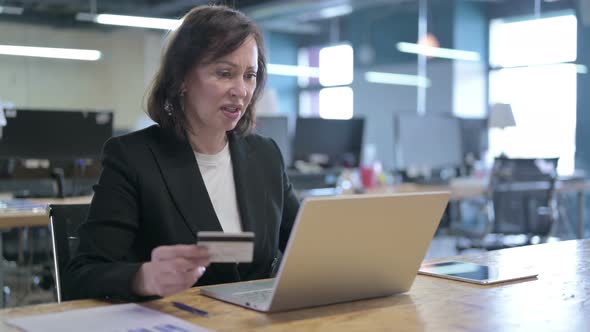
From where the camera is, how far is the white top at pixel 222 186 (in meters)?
1.56

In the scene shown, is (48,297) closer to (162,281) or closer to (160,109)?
(160,109)

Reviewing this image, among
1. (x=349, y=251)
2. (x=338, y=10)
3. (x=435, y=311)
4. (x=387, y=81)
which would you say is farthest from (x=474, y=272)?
(x=387, y=81)

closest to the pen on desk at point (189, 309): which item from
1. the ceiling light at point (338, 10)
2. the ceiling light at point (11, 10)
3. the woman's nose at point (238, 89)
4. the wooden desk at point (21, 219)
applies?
the woman's nose at point (238, 89)

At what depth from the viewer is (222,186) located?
1.60m

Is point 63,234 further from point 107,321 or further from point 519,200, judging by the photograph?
point 519,200

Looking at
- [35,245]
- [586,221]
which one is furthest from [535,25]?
[35,245]

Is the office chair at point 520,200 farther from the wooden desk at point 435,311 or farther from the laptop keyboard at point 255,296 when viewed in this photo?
the laptop keyboard at point 255,296

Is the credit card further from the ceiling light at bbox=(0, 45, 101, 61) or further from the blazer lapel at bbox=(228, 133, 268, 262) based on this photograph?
the ceiling light at bbox=(0, 45, 101, 61)

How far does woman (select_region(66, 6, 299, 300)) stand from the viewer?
4.42ft

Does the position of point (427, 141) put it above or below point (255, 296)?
above

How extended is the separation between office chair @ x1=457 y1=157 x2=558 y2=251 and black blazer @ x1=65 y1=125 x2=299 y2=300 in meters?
3.49

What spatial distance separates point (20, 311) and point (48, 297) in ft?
10.6

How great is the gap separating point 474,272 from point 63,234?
34.5 inches

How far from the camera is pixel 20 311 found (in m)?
1.09
